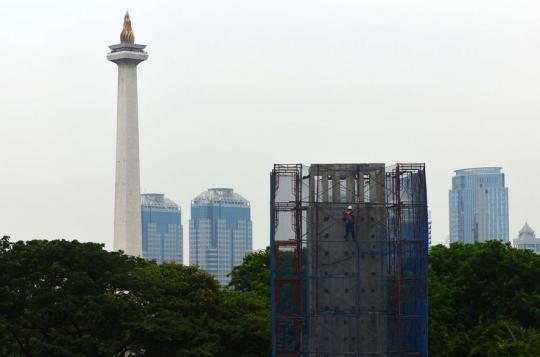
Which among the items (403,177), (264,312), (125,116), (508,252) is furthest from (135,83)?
(403,177)

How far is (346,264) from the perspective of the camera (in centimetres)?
5888

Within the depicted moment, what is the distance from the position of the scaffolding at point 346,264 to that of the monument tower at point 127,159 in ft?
338

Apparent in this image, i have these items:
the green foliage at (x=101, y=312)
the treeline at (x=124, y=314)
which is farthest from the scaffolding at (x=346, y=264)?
the green foliage at (x=101, y=312)

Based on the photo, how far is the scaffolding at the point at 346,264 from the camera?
5841cm

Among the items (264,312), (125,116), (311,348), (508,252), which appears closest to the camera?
(311,348)

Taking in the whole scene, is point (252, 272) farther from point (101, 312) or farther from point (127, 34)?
point (127, 34)

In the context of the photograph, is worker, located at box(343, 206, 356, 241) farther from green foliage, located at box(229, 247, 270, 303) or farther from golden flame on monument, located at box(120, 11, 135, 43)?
golden flame on monument, located at box(120, 11, 135, 43)

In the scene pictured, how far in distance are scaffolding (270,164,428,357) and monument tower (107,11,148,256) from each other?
103 m

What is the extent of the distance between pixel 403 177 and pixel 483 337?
43.3 feet

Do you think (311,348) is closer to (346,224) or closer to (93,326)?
(346,224)

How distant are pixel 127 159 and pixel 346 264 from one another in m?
106

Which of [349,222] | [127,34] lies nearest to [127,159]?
[127,34]

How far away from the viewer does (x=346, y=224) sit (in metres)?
59.1

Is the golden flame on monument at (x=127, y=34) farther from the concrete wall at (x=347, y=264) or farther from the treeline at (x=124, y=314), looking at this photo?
the concrete wall at (x=347, y=264)
